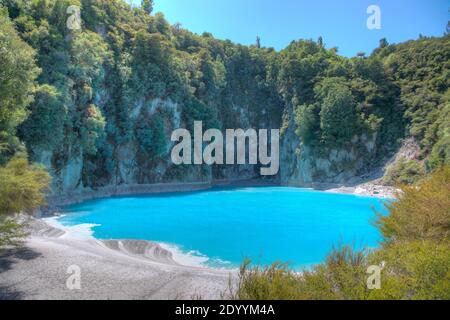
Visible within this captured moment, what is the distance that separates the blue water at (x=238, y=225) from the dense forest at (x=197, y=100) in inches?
310

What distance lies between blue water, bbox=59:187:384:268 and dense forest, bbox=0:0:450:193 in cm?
786

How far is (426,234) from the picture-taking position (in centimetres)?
995

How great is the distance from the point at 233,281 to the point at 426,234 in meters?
5.38

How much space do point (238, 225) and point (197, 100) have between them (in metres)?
34.5

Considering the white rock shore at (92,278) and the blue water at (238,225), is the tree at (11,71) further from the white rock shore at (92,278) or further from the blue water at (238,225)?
the blue water at (238,225)

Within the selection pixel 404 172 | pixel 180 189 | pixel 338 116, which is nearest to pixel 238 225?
pixel 180 189

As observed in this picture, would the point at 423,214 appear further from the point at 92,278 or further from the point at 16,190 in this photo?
the point at 16,190

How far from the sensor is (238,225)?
27.1 m

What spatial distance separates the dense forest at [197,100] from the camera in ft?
111

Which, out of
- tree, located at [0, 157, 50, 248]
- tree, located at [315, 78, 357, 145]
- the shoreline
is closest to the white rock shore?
tree, located at [0, 157, 50, 248]

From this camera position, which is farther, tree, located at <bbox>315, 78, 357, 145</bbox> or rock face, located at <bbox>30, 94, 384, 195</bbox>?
tree, located at <bbox>315, 78, 357, 145</bbox>

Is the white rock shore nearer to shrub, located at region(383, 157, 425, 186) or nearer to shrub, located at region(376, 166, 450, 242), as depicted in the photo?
shrub, located at region(376, 166, 450, 242)

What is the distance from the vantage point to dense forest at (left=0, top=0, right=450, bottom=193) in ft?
111
